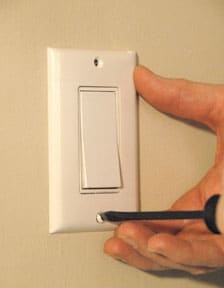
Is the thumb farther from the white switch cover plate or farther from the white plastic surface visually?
the white plastic surface

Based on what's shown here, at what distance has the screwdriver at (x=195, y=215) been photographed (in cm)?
38

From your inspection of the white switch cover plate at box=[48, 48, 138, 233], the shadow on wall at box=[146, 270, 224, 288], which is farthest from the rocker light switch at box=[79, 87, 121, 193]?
the shadow on wall at box=[146, 270, 224, 288]

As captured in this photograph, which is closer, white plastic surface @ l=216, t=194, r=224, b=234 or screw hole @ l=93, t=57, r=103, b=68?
white plastic surface @ l=216, t=194, r=224, b=234

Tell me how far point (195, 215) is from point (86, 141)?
0.13 m

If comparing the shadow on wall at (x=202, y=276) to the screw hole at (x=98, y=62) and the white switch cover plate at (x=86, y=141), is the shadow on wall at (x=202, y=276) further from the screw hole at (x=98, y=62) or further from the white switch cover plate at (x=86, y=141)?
the screw hole at (x=98, y=62)

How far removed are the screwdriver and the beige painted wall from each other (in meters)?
0.06

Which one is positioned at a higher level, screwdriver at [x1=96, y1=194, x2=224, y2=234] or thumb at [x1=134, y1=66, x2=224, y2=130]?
thumb at [x1=134, y1=66, x2=224, y2=130]

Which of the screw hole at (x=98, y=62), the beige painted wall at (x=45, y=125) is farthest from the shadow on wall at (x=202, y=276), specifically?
the screw hole at (x=98, y=62)

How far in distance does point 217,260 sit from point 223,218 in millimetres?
85

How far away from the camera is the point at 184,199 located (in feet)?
1.68

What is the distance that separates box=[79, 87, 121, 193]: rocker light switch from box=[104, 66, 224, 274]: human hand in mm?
43

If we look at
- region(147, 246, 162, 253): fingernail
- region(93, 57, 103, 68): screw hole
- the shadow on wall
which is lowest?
the shadow on wall

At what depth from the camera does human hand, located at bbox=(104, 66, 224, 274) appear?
44 centimetres

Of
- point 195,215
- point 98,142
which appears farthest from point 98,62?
point 195,215
